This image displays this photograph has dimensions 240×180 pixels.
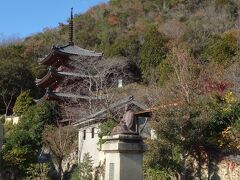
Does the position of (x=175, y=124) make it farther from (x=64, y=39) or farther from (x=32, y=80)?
(x=64, y=39)

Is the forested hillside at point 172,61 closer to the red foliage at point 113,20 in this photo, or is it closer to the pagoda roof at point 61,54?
the red foliage at point 113,20

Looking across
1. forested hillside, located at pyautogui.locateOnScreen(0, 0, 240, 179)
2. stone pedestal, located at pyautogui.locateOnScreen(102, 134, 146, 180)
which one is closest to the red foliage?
forested hillside, located at pyautogui.locateOnScreen(0, 0, 240, 179)

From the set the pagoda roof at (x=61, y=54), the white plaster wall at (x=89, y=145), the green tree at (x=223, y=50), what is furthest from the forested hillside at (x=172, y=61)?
the pagoda roof at (x=61, y=54)

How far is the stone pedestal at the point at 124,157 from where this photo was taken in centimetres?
1304

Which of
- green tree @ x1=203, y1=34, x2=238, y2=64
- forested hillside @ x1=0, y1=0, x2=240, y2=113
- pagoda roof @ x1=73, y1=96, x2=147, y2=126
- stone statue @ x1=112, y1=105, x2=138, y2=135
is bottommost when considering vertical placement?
stone statue @ x1=112, y1=105, x2=138, y2=135

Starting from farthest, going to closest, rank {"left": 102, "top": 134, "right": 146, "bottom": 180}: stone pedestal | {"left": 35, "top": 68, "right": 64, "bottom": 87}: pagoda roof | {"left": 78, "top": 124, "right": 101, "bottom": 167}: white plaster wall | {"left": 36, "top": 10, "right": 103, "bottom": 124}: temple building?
{"left": 35, "top": 68, "right": 64, "bottom": 87}: pagoda roof → {"left": 36, "top": 10, "right": 103, "bottom": 124}: temple building → {"left": 78, "top": 124, "right": 101, "bottom": 167}: white plaster wall → {"left": 102, "top": 134, "right": 146, "bottom": 180}: stone pedestal

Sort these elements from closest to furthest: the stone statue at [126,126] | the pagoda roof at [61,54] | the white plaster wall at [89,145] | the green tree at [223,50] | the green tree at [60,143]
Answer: the stone statue at [126,126]
the white plaster wall at [89,145]
the green tree at [60,143]
the green tree at [223,50]
the pagoda roof at [61,54]

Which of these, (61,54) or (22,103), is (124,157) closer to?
(61,54)

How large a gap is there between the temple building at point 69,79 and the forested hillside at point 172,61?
17.2ft

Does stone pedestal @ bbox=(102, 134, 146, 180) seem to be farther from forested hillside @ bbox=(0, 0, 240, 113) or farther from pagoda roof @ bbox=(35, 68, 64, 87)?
pagoda roof @ bbox=(35, 68, 64, 87)

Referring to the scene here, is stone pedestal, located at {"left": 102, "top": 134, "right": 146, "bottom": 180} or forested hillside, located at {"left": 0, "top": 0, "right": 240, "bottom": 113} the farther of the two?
forested hillside, located at {"left": 0, "top": 0, "right": 240, "bottom": 113}

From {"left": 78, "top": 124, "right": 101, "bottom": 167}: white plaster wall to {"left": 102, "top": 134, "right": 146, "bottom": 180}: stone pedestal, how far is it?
13378mm

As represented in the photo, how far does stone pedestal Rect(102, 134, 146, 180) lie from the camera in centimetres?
1304

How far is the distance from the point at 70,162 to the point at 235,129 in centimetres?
1460
